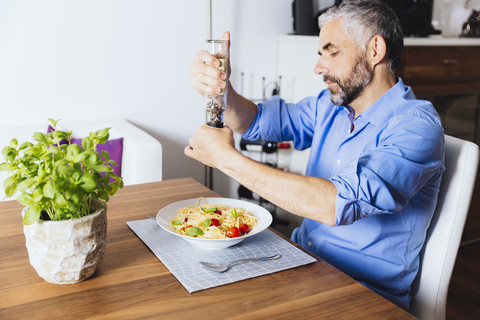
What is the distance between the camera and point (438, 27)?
11.5ft

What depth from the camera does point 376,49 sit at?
4.74 feet

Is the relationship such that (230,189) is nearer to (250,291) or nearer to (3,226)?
(3,226)

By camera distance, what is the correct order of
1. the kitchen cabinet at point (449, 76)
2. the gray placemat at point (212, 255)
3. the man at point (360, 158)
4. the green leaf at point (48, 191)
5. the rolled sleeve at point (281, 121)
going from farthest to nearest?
the kitchen cabinet at point (449, 76) < the rolled sleeve at point (281, 121) < the man at point (360, 158) < the gray placemat at point (212, 255) < the green leaf at point (48, 191)

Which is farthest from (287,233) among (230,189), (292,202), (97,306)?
→ (97,306)

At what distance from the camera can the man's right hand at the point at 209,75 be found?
126cm

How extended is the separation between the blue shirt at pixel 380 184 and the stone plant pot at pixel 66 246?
→ 535 mm

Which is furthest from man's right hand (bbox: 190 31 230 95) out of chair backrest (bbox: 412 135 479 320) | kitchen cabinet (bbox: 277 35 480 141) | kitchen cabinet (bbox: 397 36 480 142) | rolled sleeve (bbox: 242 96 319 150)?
kitchen cabinet (bbox: 397 36 480 142)

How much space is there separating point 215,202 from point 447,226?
0.62m

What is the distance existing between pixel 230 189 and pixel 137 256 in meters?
2.28

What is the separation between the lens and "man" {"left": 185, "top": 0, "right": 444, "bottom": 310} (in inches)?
44.8

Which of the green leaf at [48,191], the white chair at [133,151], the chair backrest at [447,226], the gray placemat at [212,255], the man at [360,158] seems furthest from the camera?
the white chair at [133,151]

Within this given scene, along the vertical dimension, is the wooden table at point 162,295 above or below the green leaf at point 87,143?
below

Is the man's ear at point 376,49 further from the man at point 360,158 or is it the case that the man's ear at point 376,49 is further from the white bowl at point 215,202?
the white bowl at point 215,202

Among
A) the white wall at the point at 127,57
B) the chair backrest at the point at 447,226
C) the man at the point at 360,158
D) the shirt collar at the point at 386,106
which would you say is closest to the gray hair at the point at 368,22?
the man at the point at 360,158
